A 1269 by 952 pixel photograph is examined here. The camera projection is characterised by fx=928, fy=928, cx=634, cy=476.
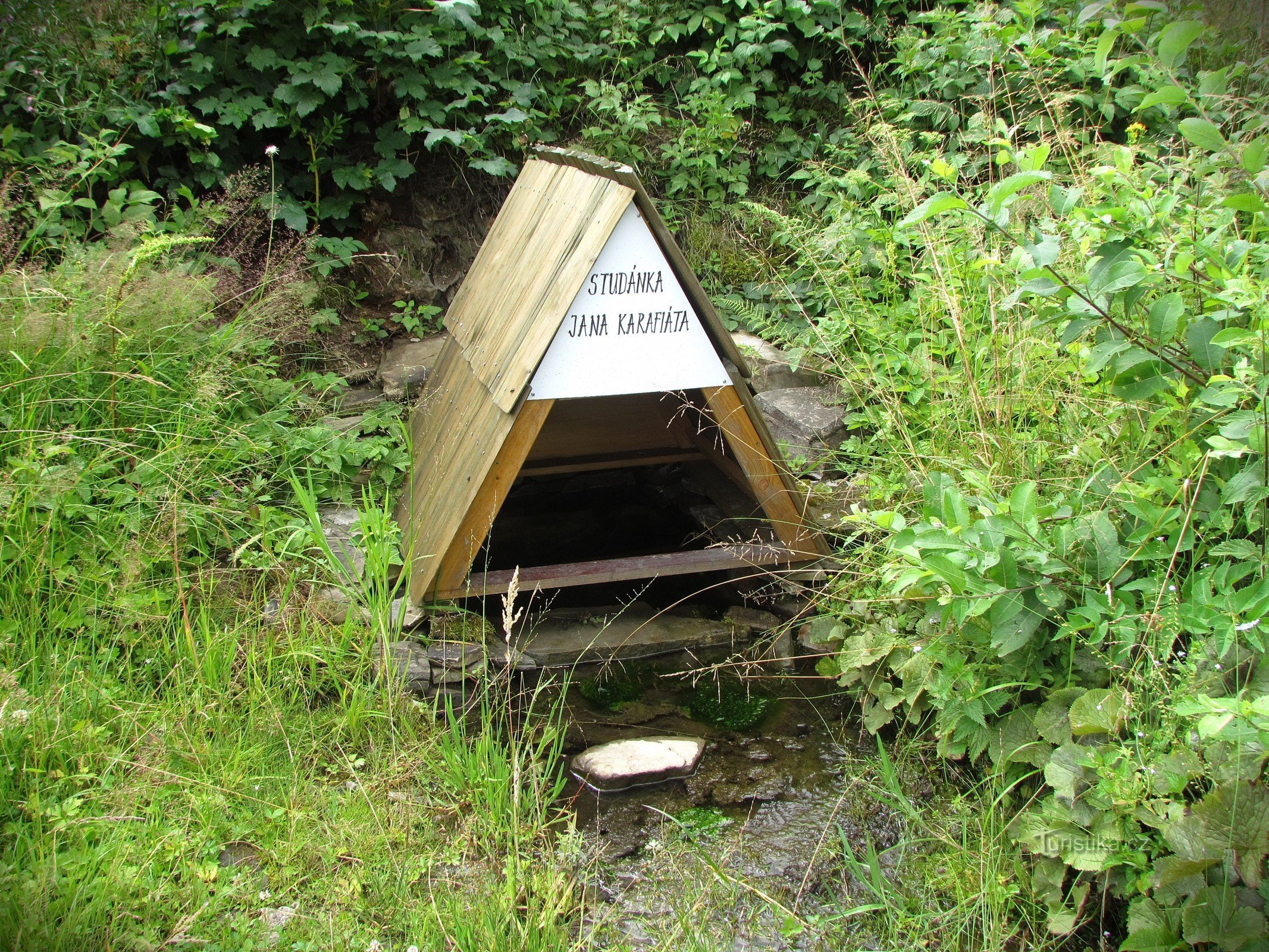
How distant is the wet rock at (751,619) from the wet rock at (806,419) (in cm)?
89

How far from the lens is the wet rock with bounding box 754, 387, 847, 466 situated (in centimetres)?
484

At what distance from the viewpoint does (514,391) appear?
10.8 ft

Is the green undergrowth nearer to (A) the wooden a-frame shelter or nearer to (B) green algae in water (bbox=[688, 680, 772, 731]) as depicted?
(A) the wooden a-frame shelter

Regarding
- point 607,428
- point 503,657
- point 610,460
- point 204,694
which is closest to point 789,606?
point 503,657

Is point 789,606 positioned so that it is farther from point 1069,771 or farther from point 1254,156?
point 1254,156

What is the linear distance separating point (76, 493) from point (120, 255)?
3.86ft

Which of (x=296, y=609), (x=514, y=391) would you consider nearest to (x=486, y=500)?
(x=514, y=391)

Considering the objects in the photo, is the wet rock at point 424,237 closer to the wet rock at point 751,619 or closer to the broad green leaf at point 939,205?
the wet rock at point 751,619

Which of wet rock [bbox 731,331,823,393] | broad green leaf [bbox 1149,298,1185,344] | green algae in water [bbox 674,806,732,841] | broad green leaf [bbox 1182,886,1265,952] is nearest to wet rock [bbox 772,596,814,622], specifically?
green algae in water [bbox 674,806,732,841]

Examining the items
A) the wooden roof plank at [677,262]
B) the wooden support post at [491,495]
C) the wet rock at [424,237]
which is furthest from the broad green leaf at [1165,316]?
the wet rock at [424,237]

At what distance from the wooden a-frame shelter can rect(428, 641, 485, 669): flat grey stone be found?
195 mm

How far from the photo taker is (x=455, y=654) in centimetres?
363

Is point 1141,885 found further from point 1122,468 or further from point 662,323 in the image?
point 662,323

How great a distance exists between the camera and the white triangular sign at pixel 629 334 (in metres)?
3.37
